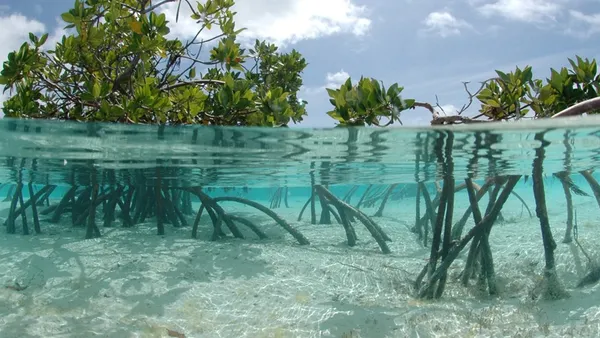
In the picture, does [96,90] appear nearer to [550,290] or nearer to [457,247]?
[457,247]

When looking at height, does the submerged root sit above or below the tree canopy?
below

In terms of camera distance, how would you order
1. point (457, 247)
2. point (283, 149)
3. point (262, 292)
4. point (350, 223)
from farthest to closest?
point (350, 223), point (283, 149), point (262, 292), point (457, 247)

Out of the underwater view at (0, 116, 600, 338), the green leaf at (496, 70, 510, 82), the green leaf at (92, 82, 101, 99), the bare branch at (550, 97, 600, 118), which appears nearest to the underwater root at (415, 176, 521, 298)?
the underwater view at (0, 116, 600, 338)

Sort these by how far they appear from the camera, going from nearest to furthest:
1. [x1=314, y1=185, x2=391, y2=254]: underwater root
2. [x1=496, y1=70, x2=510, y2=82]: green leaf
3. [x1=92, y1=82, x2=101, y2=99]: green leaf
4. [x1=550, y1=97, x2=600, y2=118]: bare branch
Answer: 1. [x1=550, y1=97, x2=600, y2=118]: bare branch
2. [x1=92, y1=82, x2=101, y2=99]: green leaf
3. [x1=496, y1=70, x2=510, y2=82]: green leaf
4. [x1=314, y1=185, x2=391, y2=254]: underwater root

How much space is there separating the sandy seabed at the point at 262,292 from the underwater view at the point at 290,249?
0.03m

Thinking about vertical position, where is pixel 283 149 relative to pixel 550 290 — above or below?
above

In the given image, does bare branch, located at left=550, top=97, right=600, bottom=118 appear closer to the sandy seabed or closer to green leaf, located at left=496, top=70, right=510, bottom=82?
green leaf, located at left=496, top=70, right=510, bottom=82

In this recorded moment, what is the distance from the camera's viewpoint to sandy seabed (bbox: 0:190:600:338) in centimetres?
484

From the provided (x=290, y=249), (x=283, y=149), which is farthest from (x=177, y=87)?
(x=290, y=249)

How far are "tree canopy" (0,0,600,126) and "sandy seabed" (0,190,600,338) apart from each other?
2289 mm

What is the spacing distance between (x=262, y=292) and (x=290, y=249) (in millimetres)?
2226

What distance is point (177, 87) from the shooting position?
692 cm

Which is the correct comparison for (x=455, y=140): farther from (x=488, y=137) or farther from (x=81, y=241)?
(x=81, y=241)

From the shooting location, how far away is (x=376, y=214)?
11789 mm
